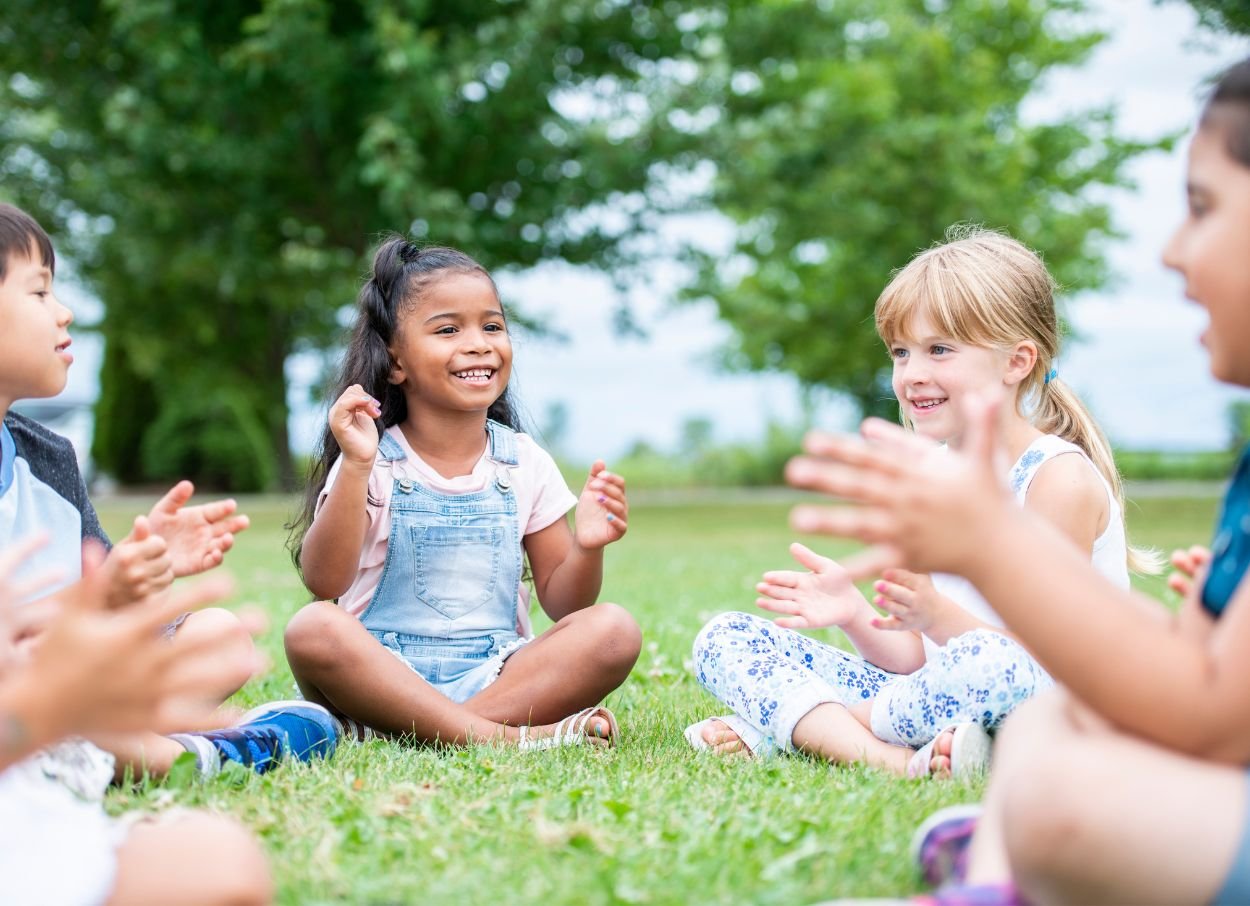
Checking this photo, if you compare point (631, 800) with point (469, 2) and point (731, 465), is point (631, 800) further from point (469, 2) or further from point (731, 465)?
point (731, 465)

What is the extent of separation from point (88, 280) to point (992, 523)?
65.7ft

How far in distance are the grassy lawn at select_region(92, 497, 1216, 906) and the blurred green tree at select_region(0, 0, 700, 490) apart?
10990mm

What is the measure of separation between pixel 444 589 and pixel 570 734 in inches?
22.7

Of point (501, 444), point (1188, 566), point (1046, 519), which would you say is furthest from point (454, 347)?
point (1188, 566)

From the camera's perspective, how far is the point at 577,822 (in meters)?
2.26

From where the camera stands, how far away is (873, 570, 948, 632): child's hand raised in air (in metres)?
2.70

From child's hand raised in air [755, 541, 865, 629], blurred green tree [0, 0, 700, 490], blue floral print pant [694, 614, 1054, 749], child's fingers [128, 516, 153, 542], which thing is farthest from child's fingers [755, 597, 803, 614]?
blurred green tree [0, 0, 700, 490]

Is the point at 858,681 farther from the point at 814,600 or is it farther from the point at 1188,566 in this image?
the point at 1188,566

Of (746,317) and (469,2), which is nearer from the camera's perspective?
(469,2)

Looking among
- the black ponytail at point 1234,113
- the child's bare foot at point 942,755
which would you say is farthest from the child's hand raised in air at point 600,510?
the black ponytail at point 1234,113

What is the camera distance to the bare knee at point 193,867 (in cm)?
167

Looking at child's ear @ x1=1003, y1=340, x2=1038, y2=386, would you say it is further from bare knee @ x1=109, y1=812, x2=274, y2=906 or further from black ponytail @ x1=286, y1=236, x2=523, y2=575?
bare knee @ x1=109, y1=812, x2=274, y2=906

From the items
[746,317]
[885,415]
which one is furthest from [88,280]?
[885,415]

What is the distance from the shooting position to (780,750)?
10.3 ft
